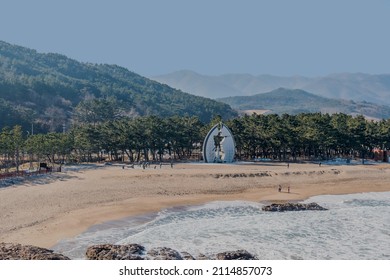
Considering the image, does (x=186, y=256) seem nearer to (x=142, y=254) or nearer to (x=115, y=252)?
(x=142, y=254)

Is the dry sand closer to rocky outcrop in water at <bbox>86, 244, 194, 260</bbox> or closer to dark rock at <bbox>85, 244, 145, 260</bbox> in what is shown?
dark rock at <bbox>85, 244, 145, 260</bbox>

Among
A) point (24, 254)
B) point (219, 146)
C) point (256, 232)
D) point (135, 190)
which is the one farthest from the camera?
point (219, 146)

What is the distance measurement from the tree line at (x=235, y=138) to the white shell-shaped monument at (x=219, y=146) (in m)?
7.26

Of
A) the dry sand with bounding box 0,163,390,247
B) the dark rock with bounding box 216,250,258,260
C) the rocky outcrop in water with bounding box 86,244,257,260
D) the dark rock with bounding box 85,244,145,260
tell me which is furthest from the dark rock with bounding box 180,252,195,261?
the dry sand with bounding box 0,163,390,247

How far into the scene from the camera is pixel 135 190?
46688mm

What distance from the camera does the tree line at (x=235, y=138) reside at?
72000mm

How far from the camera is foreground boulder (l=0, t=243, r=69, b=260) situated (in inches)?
871

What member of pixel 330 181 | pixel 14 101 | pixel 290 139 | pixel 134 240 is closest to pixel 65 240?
pixel 134 240

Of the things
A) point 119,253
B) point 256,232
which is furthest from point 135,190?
point 119,253

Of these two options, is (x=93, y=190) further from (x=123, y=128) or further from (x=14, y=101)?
(x=14, y=101)

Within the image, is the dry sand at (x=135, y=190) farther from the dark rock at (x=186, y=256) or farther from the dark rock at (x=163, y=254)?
the dark rock at (x=186, y=256)

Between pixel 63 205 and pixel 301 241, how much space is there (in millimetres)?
19954

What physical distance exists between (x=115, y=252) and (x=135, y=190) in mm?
22199

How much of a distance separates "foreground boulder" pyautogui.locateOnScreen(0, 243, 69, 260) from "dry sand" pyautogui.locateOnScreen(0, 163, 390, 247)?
3.91 metres
